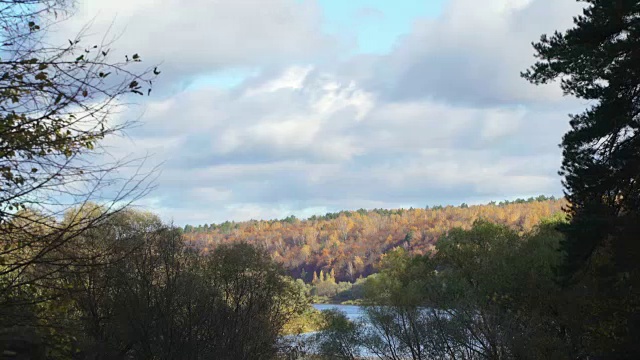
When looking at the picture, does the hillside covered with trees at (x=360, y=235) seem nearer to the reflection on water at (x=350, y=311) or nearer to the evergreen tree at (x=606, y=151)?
the reflection on water at (x=350, y=311)

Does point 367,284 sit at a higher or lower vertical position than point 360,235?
lower

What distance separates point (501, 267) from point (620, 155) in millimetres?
18844

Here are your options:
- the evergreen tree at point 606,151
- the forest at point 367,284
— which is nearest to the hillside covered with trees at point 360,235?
the forest at point 367,284

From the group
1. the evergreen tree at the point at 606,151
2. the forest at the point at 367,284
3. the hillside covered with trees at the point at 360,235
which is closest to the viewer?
the forest at the point at 367,284

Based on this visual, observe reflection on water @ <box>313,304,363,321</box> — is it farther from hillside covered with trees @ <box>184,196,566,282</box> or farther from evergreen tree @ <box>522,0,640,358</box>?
hillside covered with trees @ <box>184,196,566,282</box>

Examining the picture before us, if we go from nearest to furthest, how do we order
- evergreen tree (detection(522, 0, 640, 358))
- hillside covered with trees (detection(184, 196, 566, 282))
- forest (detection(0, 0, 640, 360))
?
forest (detection(0, 0, 640, 360)) → evergreen tree (detection(522, 0, 640, 358)) → hillside covered with trees (detection(184, 196, 566, 282))

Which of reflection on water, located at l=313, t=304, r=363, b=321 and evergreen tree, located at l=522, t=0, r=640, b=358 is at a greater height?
evergreen tree, located at l=522, t=0, r=640, b=358

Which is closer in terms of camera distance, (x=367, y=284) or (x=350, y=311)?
(x=367, y=284)

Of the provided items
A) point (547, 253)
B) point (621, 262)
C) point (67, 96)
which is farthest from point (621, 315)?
point (67, 96)

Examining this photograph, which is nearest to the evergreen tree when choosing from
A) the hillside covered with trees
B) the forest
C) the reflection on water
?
the forest

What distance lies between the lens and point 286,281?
1448 inches

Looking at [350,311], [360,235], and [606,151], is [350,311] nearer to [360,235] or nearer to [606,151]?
[360,235]

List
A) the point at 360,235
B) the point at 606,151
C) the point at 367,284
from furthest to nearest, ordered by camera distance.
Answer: the point at 360,235
the point at 367,284
the point at 606,151

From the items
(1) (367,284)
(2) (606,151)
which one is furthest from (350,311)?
(2) (606,151)
